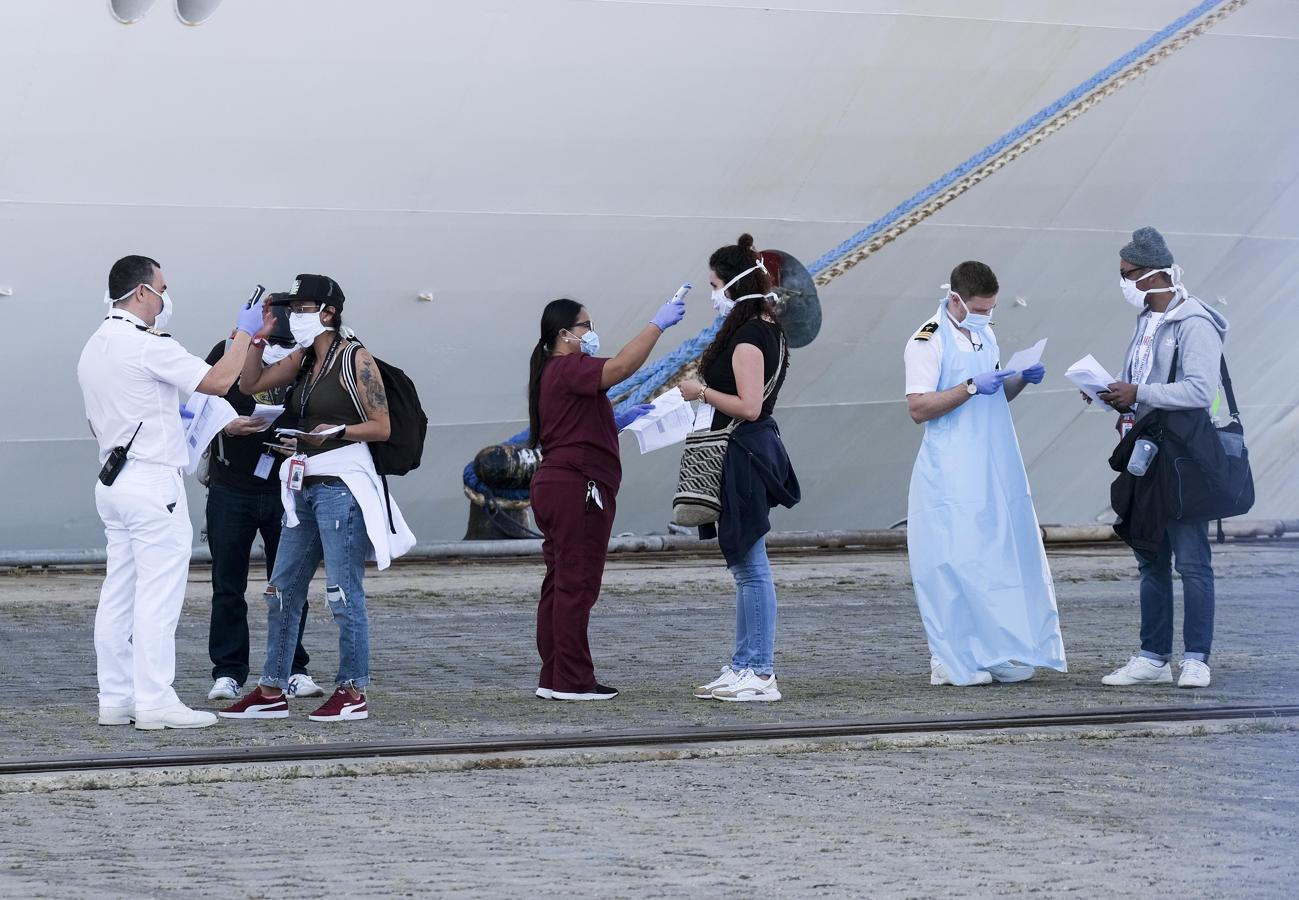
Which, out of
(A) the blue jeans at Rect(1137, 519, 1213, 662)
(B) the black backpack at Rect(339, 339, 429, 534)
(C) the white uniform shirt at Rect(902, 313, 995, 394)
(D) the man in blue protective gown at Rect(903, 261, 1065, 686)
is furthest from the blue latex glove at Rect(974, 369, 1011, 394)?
(B) the black backpack at Rect(339, 339, 429, 534)

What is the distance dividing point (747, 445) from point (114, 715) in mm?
2226

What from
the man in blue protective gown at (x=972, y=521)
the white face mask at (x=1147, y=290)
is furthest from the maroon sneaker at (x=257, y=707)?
the white face mask at (x=1147, y=290)

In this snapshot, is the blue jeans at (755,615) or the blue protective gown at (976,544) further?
the blue protective gown at (976,544)

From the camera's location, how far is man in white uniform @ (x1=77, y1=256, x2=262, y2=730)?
5.60 m

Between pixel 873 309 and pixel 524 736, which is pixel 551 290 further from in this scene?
pixel 524 736

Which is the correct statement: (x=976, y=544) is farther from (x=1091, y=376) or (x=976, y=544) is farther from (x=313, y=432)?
(x=313, y=432)

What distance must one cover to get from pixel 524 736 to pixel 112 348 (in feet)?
5.58

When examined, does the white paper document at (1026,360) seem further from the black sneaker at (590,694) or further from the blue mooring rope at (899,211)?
the blue mooring rope at (899,211)

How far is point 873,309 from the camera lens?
41.8ft

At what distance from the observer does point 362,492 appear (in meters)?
5.84

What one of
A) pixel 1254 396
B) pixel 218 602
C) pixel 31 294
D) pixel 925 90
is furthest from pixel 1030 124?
pixel 218 602

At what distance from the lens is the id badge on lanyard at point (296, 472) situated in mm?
5785

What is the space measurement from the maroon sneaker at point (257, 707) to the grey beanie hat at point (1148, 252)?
3291mm

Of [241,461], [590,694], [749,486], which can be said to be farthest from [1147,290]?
[241,461]
